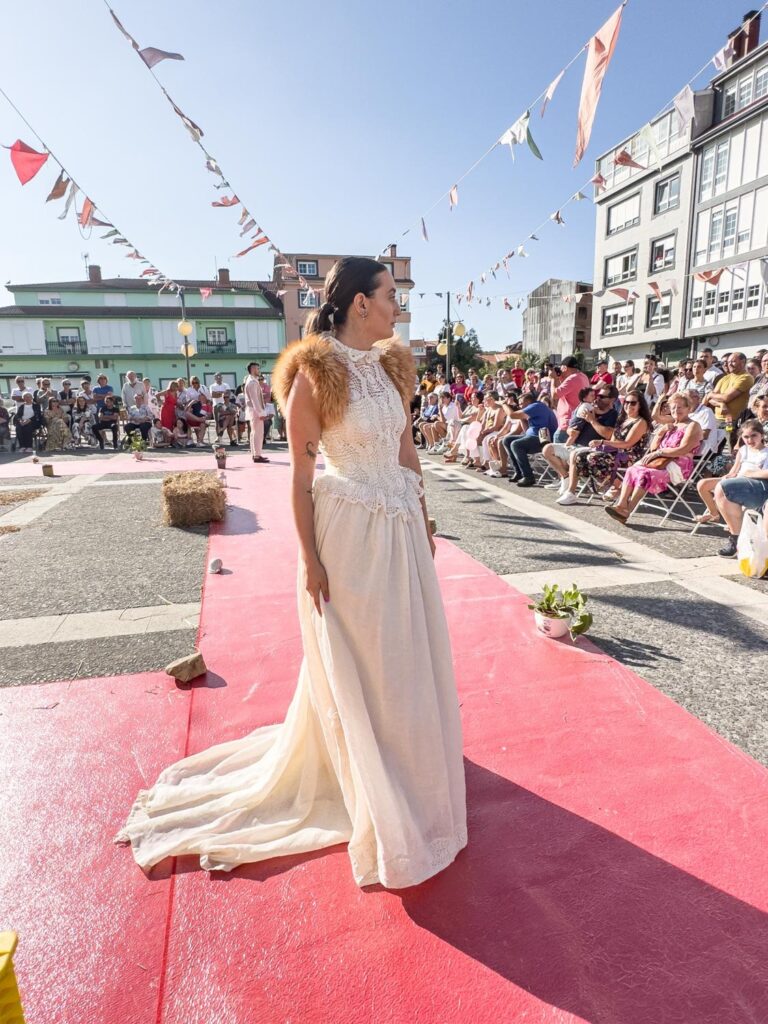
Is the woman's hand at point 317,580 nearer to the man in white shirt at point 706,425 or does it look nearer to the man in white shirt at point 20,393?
the man in white shirt at point 706,425

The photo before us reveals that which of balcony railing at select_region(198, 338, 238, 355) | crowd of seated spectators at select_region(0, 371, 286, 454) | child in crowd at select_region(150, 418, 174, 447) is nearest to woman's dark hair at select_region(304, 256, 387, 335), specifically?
crowd of seated spectators at select_region(0, 371, 286, 454)

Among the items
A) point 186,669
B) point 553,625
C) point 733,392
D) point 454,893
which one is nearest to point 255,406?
point 733,392

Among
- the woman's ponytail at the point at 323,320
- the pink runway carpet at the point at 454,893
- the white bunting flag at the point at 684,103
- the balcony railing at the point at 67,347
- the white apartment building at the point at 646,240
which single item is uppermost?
the white apartment building at the point at 646,240

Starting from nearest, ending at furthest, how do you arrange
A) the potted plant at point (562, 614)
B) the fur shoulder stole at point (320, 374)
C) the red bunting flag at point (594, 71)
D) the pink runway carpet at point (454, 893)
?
the pink runway carpet at point (454, 893), the fur shoulder stole at point (320, 374), the potted plant at point (562, 614), the red bunting flag at point (594, 71)

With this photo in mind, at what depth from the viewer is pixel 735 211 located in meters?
25.6

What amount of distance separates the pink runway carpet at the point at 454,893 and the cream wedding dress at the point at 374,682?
3.8 inches

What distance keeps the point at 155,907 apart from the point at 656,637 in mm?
3320

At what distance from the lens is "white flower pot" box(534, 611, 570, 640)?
3920 mm

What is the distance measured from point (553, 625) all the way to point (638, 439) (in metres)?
4.75

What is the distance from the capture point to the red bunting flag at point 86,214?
9.65 m

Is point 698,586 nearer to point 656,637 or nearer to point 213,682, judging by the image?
point 656,637

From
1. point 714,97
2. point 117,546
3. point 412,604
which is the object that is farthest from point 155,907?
point 714,97

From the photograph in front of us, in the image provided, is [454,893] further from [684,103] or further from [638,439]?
[684,103]

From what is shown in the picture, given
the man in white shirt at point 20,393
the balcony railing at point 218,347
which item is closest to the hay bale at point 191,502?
the man in white shirt at point 20,393
